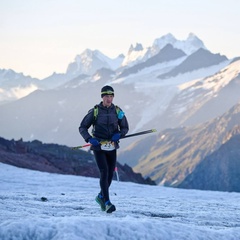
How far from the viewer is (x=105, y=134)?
13.8m

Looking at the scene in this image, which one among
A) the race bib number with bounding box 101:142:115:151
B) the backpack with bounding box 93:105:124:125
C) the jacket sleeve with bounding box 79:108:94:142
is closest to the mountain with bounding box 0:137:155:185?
the jacket sleeve with bounding box 79:108:94:142

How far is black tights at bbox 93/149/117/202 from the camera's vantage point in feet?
44.7

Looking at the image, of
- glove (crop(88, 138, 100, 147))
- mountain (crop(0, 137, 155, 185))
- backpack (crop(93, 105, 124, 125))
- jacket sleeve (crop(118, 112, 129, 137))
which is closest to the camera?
glove (crop(88, 138, 100, 147))

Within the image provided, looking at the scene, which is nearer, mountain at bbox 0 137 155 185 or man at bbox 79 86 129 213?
man at bbox 79 86 129 213

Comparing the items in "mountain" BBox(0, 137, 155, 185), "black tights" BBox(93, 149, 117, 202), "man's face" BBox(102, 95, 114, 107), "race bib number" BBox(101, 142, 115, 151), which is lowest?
"black tights" BBox(93, 149, 117, 202)

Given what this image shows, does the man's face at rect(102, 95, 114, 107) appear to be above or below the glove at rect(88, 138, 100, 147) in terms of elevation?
above

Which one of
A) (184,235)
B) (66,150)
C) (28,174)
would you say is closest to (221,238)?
(184,235)

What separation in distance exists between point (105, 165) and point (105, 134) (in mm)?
862

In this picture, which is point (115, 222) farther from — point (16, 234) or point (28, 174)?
point (28, 174)

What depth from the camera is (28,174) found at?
3509 cm

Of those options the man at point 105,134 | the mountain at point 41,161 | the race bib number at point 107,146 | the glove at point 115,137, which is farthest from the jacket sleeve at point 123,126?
the mountain at point 41,161

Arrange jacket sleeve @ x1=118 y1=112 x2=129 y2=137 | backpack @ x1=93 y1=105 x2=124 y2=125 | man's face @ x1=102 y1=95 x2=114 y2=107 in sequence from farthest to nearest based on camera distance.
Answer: jacket sleeve @ x1=118 y1=112 x2=129 y2=137 → backpack @ x1=93 y1=105 x2=124 y2=125 → man's face @ x1=102 y1=95 x2=114 y2=107

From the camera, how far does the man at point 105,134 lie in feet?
44.7

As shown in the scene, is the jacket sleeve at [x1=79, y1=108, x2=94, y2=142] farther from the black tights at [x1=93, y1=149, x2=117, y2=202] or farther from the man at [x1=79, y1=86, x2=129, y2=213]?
the black tights at [x1=93, y1=149, x2=117, y2=202]
